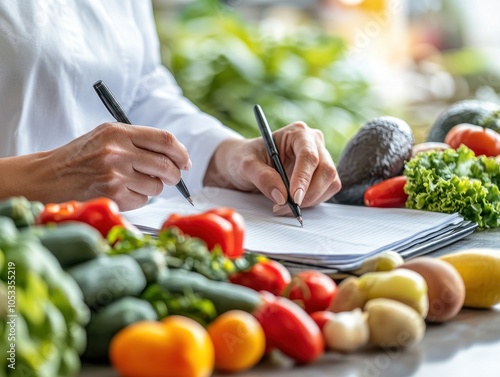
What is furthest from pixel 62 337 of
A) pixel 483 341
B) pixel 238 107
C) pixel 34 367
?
pixel 238 107

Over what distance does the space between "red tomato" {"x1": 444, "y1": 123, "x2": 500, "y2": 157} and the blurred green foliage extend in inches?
77.7

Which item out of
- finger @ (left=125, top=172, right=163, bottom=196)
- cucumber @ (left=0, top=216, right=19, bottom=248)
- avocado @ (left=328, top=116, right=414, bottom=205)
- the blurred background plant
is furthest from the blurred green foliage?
cucumber @ (left=0, top=216, right=19, bottom=248)

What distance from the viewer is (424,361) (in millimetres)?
982

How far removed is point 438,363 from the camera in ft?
3.21

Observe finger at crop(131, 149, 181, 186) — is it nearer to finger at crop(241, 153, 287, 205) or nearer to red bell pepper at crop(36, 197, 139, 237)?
finger at crop(241, 153, 287, 205)

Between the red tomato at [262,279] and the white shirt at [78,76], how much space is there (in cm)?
98

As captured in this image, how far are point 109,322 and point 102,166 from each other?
0.77m

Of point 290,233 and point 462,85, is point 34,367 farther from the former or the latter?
point 462,85

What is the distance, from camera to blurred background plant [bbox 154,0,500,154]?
14.7 ft

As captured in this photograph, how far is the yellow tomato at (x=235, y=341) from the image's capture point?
35.7 inches

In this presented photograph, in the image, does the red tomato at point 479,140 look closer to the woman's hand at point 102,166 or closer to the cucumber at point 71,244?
the woman's hand at point 102,166

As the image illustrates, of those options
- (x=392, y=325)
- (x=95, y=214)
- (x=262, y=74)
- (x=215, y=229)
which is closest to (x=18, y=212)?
(x=95, y=214)

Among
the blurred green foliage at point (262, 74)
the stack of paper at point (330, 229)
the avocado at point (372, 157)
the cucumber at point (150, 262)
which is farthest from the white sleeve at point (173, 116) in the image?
the blurred green foliage at point (262, 74)

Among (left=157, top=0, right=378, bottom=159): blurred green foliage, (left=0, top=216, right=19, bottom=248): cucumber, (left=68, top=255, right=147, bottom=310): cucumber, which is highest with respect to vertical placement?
(left=0, top=216, right=19, bottom=248): cucumber
